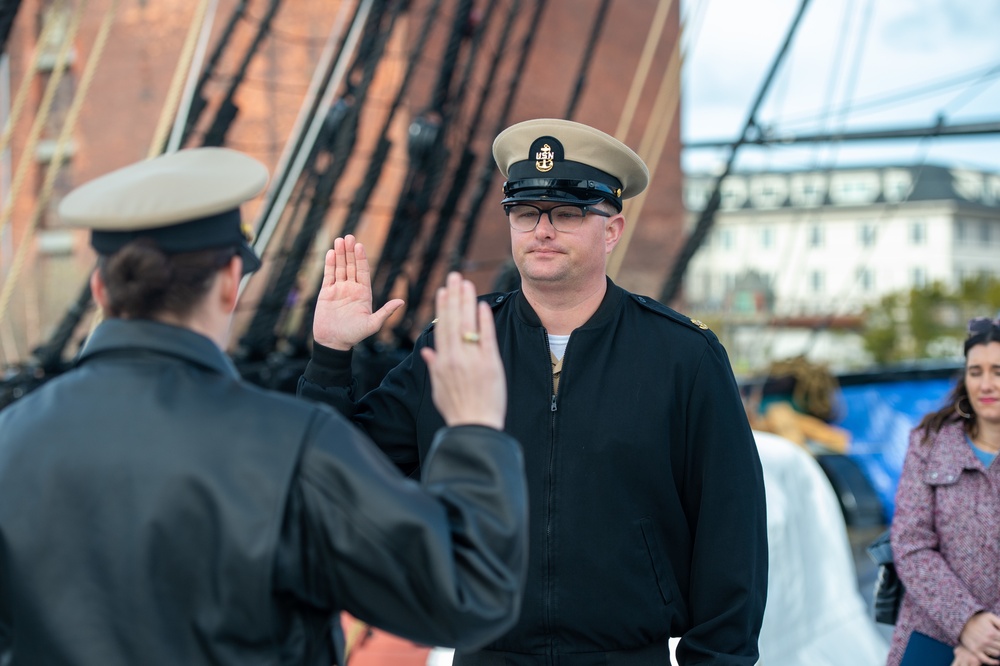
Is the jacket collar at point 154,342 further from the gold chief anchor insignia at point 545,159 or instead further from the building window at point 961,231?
the building window at point 961,231

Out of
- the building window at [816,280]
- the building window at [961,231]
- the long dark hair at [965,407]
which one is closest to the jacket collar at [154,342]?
the long dark hair at [965,407]

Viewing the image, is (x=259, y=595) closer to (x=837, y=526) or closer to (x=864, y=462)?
(x=837, y=526)

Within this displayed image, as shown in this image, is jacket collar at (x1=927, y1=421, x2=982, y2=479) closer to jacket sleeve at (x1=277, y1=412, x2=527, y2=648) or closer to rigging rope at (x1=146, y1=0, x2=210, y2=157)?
jacket sleeve at (x1=277, y1=412, x2=527, y2=648)

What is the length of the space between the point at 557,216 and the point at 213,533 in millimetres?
1120

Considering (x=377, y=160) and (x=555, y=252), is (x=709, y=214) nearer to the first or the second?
(x=377, y=160)

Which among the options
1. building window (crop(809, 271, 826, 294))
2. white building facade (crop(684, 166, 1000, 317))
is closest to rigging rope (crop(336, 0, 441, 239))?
white building facade (crop(684, 166, 1000, 317))

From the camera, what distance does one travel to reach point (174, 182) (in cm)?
136

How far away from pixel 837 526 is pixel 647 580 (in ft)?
8.75

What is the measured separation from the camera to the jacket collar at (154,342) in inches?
52.3

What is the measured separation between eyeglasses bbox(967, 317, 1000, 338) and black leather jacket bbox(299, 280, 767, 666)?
1.12m

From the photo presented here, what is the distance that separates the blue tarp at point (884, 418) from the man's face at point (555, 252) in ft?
21.1

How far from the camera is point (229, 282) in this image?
4.57 ft

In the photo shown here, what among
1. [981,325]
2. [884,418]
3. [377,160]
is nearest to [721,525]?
[981,325]

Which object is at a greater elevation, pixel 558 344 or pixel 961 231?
pixel 961 231
